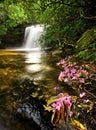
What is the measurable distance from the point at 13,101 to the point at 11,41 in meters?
16.3

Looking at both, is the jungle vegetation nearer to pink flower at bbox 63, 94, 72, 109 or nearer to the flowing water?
the flowing water

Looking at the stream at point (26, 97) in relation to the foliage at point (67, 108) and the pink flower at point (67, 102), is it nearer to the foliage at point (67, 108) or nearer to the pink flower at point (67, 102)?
the foliage at point (67, 108)

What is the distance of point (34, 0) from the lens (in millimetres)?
7770

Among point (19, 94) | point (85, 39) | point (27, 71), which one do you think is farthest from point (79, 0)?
point (19, 94)

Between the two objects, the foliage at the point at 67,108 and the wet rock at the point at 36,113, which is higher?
the foliage at the point at 67,108

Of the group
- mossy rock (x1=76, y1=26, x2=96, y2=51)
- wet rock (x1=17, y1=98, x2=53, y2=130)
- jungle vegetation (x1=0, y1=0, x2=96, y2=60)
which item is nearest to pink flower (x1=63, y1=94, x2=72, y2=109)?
wet rock (x1=17, y1=98, x2=53, y2=130)

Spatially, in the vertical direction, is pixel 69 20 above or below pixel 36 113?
above

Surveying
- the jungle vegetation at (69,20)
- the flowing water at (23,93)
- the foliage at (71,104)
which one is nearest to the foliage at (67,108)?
the foliage at (71,104)

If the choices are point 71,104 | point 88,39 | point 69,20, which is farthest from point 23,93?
point 69,20

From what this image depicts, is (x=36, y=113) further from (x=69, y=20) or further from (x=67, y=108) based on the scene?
(x=69, y=20)

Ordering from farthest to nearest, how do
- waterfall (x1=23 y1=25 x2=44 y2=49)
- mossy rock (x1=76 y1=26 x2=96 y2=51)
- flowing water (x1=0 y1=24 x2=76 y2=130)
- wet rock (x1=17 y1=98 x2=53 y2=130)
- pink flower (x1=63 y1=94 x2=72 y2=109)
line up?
waterfall (x1=23 y1=25 x2=44 y2=49) < mossy rock (x1=76 y1=26 x2=96 y2=51) < flowing water (x1=0 y1=24 x2=76 y2=130) < wet rock (x1=17 y1=98 x2=53 y2=130) < pink flower (x1=63 y1=94 x2=72 y2=109)

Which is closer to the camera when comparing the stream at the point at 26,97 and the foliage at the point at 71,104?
the foliage at the point at 71,104

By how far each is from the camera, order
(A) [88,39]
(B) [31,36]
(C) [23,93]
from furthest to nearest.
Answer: (B) [31,36] < (A) [88,39] < (C) [23,93]

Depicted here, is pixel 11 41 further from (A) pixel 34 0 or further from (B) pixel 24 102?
(B) pixel 24 102
